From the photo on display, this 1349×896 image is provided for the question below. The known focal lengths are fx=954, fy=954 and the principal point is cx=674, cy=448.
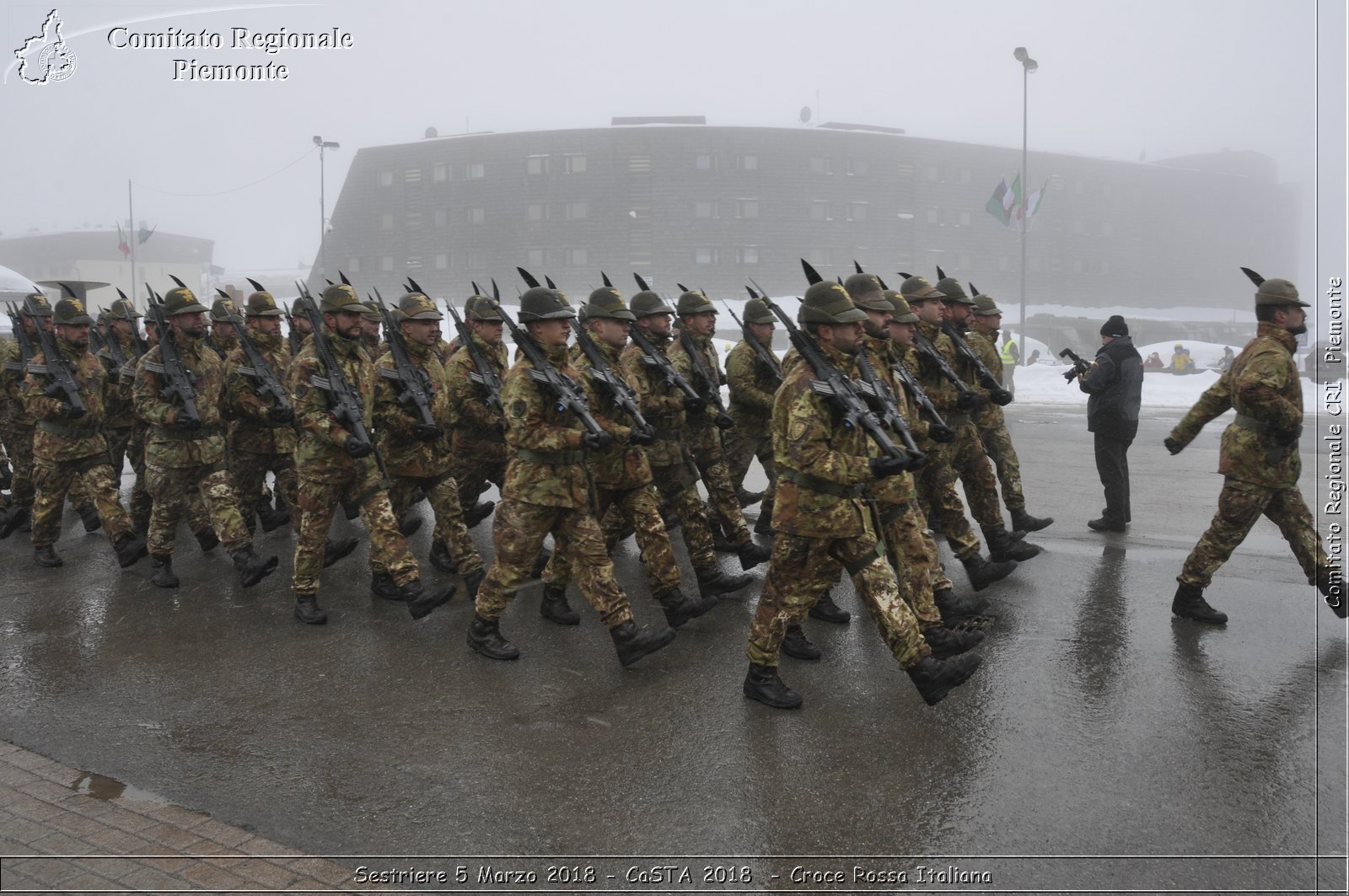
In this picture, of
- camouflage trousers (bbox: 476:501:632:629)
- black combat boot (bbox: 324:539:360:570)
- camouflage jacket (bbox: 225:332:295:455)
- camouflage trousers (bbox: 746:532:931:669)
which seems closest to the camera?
camouflage trousers (bbox: 746:532:931:669)

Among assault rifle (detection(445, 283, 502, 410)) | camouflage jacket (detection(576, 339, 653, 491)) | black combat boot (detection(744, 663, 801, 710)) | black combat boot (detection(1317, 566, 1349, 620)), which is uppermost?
assault rifle (detection(445, 283, 502, 410))

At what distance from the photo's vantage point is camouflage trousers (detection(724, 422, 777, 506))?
837 centimetres

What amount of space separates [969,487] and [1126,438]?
2157 millimetres

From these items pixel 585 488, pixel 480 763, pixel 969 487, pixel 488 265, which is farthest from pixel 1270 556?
pixel 488 265

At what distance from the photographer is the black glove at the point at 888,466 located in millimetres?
4391

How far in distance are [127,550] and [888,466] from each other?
6291mm

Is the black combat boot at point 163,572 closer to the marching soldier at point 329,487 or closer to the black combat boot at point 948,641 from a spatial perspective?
the marching soldier at point 329,487

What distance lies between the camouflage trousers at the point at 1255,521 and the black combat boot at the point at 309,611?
5.59 metres

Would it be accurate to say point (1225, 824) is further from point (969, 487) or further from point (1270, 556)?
point (1270, 556)

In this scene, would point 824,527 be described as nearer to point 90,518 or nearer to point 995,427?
point 995,427

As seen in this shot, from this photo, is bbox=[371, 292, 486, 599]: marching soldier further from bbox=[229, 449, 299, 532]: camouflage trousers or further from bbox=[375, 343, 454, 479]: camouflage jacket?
bbox=[229, 449, 299, 532]: camouflage trousers

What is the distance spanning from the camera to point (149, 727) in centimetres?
471

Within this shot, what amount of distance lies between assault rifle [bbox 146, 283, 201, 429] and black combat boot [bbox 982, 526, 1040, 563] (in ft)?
19.8

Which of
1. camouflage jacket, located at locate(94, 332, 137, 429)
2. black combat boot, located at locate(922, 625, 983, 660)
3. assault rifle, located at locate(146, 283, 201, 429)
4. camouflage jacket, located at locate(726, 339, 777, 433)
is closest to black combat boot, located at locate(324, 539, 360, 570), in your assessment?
assault rifle, located at locate(146, 283, 201, 429)
